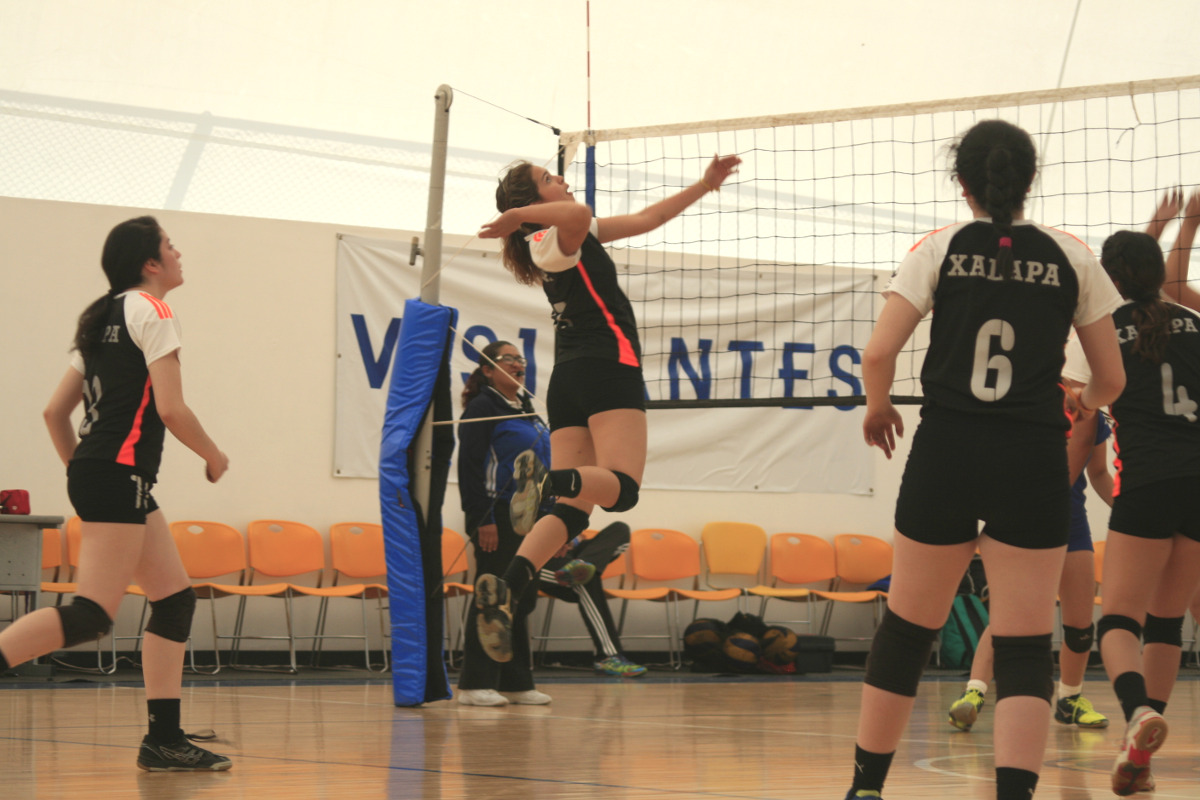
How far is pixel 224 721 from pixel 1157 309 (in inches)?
145

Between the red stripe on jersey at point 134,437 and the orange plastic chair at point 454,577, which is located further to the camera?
the orange plastic chair at point 454,577

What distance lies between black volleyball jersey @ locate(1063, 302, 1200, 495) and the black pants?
2.47 metres

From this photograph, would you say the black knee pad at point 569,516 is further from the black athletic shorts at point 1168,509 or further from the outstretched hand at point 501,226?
the black athletic shorts at point 1168,509

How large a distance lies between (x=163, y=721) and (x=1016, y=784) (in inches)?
91.9

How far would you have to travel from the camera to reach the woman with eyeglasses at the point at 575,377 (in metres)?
3.81

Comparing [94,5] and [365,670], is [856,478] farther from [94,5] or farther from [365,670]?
[94,5]

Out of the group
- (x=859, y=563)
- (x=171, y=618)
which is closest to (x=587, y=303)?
(x=171, y=618)

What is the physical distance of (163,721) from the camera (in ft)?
11.3

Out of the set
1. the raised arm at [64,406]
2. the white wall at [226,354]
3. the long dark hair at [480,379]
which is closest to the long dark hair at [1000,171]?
the raised arm at [64,406]

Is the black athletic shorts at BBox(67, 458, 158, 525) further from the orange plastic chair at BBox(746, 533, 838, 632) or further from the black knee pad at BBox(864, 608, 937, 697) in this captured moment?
the orange plastic chair at BBox(746, 533, 838, 632)

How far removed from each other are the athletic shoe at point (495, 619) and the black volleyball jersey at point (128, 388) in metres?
1.05

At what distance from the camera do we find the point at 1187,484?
11.1ft

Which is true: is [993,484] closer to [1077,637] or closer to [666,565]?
[1077,637]

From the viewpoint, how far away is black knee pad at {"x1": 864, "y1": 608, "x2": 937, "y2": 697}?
2449mm
